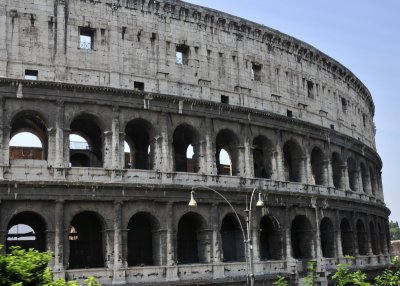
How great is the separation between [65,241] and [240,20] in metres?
16.0

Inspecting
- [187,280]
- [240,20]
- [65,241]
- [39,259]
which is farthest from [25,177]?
[240,20]

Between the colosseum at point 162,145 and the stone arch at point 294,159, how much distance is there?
0.26ft

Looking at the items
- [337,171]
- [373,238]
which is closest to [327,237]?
[337,171]

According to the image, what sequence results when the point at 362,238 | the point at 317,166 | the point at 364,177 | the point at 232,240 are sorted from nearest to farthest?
the point at 232,240 < the point at 317,166 < the point at 362,238 < the point at 364,177

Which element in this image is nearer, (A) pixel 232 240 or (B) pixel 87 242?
(B) pixel 87 242

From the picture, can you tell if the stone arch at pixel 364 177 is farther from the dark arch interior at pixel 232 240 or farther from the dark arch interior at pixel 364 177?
the dark arch interior at pixel 232 240

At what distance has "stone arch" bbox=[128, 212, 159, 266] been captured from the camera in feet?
87.0

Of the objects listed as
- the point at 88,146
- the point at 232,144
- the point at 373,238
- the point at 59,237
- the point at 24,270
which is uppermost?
the point at 88,146

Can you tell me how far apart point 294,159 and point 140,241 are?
1172 centimetres

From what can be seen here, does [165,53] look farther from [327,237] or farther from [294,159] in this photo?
[327,237]

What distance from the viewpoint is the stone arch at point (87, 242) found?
84.1ft

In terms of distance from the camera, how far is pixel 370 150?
4231 centimetres

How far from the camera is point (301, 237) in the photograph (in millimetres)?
32531

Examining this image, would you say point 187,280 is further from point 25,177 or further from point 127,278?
point 25,177
